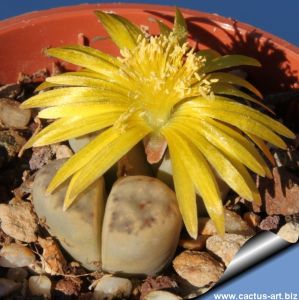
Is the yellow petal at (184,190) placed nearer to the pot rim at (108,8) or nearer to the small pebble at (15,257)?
the small pebble at (15,257)

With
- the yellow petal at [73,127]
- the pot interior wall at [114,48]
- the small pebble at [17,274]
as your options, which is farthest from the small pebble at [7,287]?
the pot interior wall at [114,48]

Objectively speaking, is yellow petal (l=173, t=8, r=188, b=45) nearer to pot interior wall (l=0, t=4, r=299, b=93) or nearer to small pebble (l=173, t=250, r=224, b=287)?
pot interior wall (l=0, t=4, r=299, b=93)

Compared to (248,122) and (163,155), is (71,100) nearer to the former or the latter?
(163,155)

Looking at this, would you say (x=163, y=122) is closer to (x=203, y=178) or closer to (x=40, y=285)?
(x=203, y=178)

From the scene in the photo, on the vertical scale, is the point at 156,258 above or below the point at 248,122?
below

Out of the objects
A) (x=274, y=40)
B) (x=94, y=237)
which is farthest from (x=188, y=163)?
(x=274, y=40)

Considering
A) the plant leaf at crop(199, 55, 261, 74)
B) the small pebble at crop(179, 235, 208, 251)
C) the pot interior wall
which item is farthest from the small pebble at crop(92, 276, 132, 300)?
the pot interior wall
